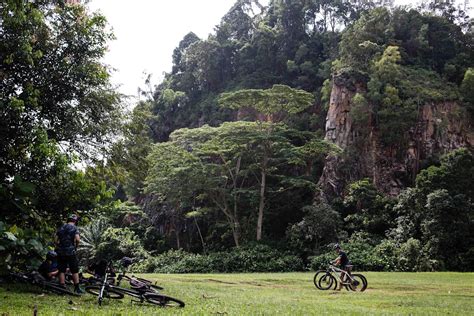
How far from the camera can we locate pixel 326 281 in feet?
40.5

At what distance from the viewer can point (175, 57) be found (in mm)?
48906

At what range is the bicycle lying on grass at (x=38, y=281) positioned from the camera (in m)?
7.39

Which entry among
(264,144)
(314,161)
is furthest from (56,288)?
(314,161)

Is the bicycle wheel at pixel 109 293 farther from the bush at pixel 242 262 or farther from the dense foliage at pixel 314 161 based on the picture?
the bush at pixel 242 262

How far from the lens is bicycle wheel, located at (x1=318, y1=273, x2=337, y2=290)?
1207 cm

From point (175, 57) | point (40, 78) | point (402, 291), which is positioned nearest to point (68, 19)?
point (40, 78)

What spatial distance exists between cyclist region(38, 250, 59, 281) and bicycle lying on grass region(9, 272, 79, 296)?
0.81 ft

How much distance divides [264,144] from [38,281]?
60.5ft

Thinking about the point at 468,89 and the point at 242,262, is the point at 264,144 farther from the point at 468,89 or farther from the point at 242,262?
the point at 468,89

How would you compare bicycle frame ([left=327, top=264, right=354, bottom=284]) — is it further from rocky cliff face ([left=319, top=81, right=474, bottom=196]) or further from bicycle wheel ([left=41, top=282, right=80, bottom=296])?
rocky cliff face ([left=319, top=81, right=474, bottom=196])

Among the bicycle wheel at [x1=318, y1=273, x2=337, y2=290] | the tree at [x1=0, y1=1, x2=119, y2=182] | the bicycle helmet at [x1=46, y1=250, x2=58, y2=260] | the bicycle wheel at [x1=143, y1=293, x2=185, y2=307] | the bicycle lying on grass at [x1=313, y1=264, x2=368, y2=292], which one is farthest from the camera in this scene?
the bicycle wheel at [x1=318, y1=273, x2=337, y2=290]

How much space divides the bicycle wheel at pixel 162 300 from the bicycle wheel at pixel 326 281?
20.8ft

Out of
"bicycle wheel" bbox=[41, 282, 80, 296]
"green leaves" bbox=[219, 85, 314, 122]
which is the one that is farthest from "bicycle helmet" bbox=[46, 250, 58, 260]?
"green leaves" bbox=[219, 85, 314, 122]

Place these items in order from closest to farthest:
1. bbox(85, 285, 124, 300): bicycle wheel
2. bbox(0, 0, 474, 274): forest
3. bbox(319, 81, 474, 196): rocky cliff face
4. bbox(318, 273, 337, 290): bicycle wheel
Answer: bbox(85, 285, 124, 300): bicycle wheel → bbox(0, 0, 474, 274): forest → bbox(318, 273, 337, 290): bicycle wheel → bbox(319, 81, 474, 196): rocky cliff face
